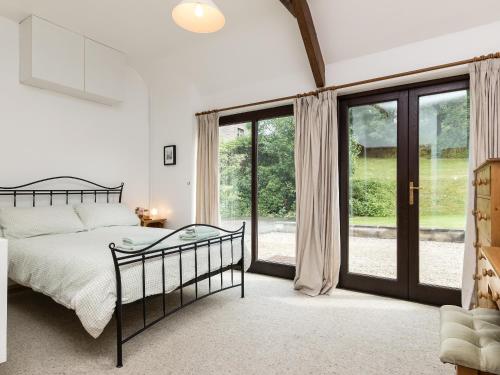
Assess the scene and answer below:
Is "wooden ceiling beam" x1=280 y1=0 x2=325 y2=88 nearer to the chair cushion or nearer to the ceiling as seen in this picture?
the ceiling

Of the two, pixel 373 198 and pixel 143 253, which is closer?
pixel 143 253

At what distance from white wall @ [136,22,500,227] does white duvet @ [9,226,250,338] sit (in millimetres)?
1695

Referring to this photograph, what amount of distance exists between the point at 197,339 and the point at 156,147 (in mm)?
3094

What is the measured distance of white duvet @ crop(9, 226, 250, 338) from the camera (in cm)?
183

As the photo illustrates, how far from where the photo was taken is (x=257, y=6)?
3004mm

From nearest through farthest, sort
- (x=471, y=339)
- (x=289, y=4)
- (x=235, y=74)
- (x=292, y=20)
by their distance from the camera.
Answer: (x=471, y=339)
(x=289, y=4)
(x=292, y=20)
(x=235, y=74)

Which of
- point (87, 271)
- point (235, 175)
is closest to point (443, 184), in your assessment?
point (235, 175)

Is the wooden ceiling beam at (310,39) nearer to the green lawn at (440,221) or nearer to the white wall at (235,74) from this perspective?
the white wall at (235,74)

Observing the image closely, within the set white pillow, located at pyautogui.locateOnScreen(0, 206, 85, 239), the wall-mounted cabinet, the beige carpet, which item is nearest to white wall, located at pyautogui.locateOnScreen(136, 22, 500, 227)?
the wall-mounted cabinet

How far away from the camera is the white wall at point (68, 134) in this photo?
10.7 feet

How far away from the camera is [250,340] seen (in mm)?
2229

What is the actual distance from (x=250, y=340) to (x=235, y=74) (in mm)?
3021

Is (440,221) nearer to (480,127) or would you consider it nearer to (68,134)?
(480,127)

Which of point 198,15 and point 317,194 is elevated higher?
point 198,15
